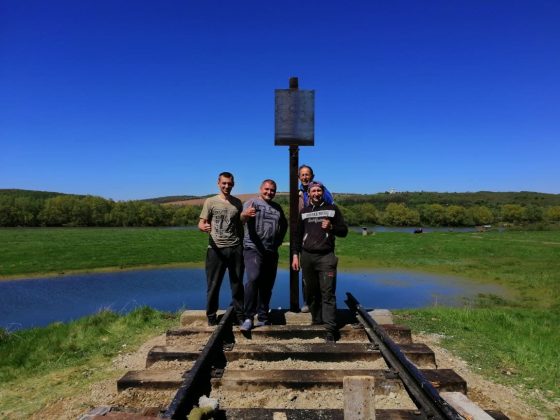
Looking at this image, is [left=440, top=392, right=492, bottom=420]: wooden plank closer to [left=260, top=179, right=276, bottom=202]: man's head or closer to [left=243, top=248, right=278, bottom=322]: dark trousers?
[left=243, top=248, right=278, bottom=322]: dark trousers

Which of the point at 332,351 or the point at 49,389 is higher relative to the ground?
the point at 332,351

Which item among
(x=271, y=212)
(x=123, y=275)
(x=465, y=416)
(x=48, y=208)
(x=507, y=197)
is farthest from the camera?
(x=507, y=197)

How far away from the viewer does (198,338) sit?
550 cm

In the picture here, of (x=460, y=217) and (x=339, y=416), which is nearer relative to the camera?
(x=339, y=416)

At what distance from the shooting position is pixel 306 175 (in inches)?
256

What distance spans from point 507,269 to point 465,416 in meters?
27.0

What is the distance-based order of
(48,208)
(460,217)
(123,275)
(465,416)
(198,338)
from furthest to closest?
(460,217)
(48,208)
(123,275)
(198,338)
(465,416)

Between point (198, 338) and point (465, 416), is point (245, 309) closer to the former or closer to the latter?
point (198, 338)

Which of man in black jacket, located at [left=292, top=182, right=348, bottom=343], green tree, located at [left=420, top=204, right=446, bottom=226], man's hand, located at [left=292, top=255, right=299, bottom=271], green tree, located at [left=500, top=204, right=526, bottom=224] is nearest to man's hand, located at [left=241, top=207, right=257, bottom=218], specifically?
man in black jacket, located at [left=292, top=182, right=348, bottom=343]

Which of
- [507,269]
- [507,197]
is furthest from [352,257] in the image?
[507,197]

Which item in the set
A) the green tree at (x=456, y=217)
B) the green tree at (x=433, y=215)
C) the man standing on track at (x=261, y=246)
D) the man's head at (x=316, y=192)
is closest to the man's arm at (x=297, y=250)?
the man standing on track at (x=261, y=246)

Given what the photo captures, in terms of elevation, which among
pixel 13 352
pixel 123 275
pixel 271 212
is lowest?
pixel 123 275

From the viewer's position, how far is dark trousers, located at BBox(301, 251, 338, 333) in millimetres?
5340

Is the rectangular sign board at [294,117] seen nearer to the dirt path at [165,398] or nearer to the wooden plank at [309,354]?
the wooden plank at [309,354]
